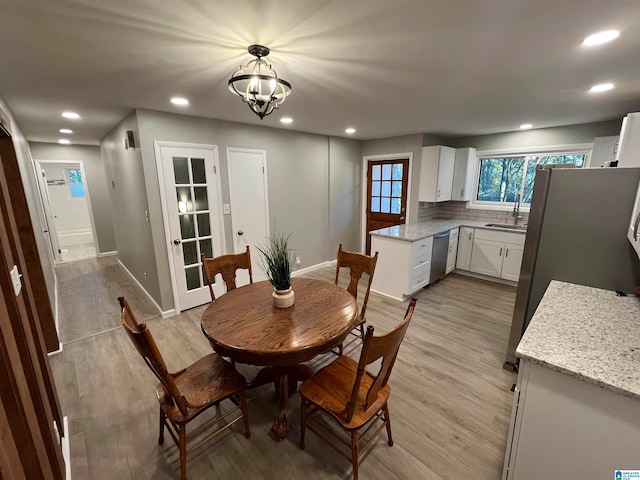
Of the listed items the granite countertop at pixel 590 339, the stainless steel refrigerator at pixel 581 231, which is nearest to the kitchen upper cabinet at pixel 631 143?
the stainless steel refrigerator at pixel 581 231

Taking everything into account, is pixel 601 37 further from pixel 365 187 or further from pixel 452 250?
pixel 365 187

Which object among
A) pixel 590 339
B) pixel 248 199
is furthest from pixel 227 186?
pixel 590 339

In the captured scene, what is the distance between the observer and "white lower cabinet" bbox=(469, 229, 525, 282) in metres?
3.97

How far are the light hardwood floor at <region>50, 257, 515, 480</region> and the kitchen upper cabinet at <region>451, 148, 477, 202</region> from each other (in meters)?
2.16

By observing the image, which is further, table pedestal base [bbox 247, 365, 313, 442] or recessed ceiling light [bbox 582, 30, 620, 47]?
table pedestal base [bbox 247, 365, 313, 442]

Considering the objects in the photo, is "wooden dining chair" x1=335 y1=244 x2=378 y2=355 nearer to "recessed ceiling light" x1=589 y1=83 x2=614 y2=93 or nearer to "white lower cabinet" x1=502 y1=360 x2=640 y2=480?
"white lower cabinet" x1=502 y1=360 x2=640 y2=480

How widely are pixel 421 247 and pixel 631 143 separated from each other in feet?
6.92

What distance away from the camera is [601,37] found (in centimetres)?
148

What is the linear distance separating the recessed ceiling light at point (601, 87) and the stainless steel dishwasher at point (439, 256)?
6.93 ft

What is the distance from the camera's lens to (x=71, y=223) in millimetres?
7172

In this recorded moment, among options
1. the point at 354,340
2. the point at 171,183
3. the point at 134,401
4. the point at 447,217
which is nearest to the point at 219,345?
the point at 134,401

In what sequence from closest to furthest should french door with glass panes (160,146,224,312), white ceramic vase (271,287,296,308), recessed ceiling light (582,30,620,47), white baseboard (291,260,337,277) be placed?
recessed ceiling light (582,30,620,47), white ceramic vase (271,287,296,308), french door with glass panes (160,146,224,312), white baseboard (291,260,337,277)

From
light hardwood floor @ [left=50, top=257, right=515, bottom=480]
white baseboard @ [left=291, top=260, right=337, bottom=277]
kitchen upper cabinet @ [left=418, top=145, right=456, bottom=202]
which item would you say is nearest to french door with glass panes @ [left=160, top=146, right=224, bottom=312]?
light hardwood floor @ [left=50, top=257, right=515, bottom=480]

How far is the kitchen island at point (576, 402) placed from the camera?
3.22ft
